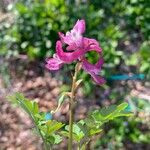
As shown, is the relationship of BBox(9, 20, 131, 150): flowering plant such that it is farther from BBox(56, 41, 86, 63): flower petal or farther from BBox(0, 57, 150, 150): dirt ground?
BBox(0, 57, 150, 150): dirt ground

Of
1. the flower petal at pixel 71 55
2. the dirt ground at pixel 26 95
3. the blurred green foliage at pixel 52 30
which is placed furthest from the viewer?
the blurred green foliage at pixel 52 30

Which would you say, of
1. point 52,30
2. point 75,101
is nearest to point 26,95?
point 52,30

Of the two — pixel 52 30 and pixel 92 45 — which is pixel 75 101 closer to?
pixel 92 45

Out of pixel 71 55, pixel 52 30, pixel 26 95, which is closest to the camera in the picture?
pixel 71 55

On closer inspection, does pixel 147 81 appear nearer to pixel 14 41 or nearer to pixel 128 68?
pixel 128 68

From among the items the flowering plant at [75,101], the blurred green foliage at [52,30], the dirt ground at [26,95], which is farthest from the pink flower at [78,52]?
the blurred green foliage at [52,30]

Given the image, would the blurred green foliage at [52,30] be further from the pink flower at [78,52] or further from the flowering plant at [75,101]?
the pink flower at [78,52]

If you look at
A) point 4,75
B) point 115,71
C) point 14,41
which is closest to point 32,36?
point 14,41

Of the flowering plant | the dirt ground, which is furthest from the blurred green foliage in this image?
the flowering plant
